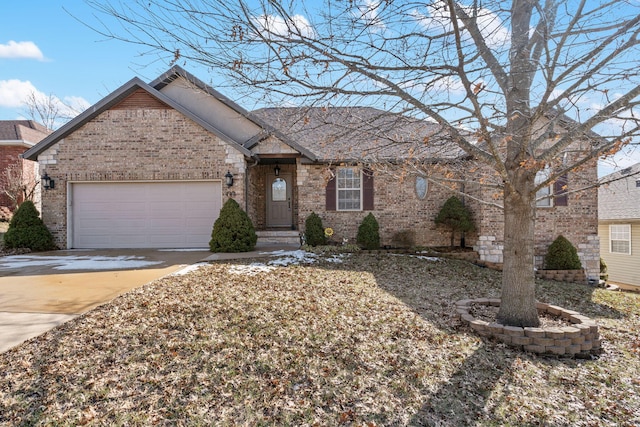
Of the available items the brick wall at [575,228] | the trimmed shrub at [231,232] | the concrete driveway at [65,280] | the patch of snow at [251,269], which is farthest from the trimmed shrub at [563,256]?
the concrete driveway at [65,280]

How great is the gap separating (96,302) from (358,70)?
14.6 ft

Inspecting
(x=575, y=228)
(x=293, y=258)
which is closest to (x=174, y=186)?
(x=293, y=258)

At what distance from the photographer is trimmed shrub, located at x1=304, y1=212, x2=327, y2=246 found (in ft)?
37.3

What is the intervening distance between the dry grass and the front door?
8389 mm

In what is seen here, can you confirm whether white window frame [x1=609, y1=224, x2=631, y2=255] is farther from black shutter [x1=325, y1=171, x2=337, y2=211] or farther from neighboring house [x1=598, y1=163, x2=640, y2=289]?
black shutter [x1=325, y1=171, x2=337, y2=211]

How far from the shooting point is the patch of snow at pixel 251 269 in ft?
24.0

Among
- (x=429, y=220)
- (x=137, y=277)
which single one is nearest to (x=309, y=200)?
(x=429, y=220)

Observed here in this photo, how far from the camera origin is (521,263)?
4711 millimetres

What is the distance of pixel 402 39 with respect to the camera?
4109 millimetres

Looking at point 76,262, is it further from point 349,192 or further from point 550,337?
point 550,337

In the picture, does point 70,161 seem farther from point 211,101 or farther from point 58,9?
point 58,9

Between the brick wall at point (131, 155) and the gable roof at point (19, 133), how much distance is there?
908cm

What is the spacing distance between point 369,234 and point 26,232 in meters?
9.84

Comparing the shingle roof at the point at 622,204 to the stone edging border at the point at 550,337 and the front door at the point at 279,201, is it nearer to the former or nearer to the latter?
the front door at the point at 279,201
